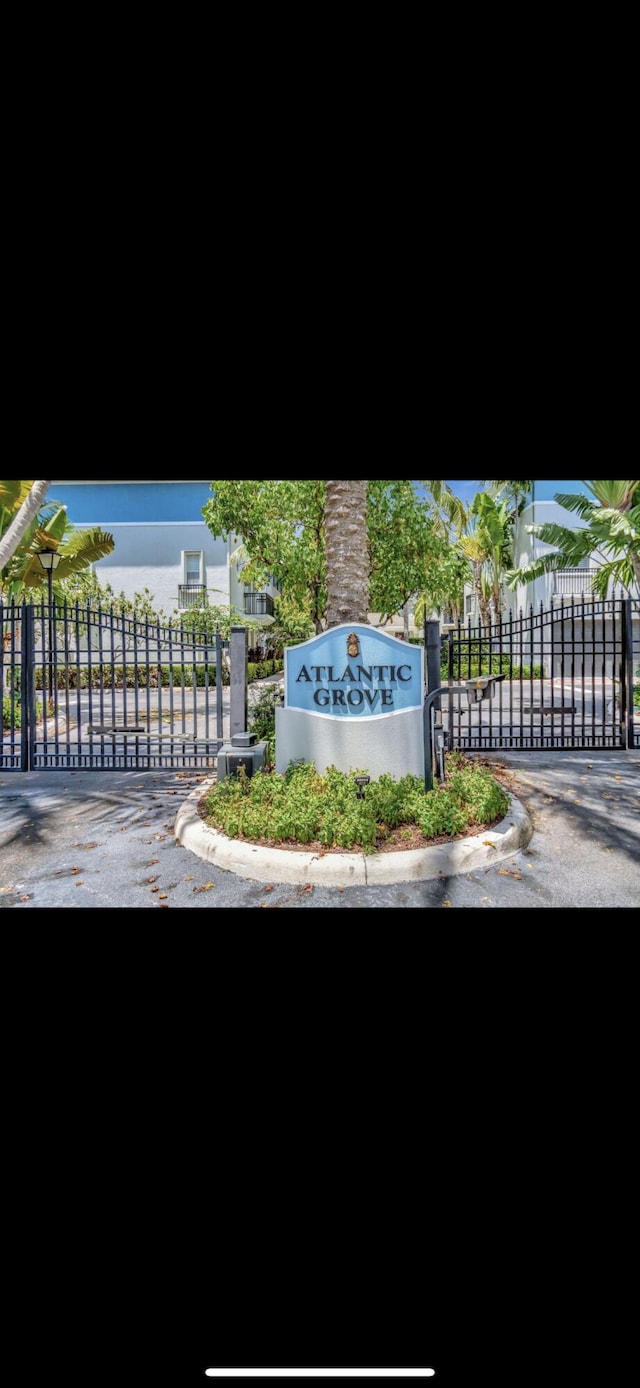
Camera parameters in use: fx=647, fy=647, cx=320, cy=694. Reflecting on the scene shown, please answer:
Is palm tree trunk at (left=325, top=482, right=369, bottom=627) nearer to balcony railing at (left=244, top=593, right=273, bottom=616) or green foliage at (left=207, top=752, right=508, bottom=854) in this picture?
green foliage at (left=207, top=752, right=508, bottom=854)

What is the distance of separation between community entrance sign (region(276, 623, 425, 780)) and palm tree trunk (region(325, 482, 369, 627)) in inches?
28.0

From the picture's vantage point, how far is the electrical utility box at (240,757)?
6422mm

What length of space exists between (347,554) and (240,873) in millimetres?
3563

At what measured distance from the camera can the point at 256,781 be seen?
5926mm

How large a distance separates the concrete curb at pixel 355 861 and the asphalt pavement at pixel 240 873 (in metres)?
0.02

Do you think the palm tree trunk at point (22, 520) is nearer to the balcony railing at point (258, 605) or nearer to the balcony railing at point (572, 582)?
the balcony railing at point (258, 605)

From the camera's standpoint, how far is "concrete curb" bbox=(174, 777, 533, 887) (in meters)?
4.48

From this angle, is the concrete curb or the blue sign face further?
the blue sign face

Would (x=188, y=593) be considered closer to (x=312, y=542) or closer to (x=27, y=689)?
(x=312, y=542)

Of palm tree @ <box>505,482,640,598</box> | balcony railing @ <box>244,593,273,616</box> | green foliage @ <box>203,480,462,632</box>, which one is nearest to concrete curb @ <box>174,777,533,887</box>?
green foliage @ <box>203,480,462,632</box>

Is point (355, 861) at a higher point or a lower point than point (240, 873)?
higher

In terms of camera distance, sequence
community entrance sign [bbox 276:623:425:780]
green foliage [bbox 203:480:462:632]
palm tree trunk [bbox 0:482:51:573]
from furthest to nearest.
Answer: green foliage [bbox 203:480:462:632] < palm tree trunk [bbox 0:482:51:573] < community entrance sign [bbox 276:623:425:780]

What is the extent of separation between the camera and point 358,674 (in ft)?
19.6

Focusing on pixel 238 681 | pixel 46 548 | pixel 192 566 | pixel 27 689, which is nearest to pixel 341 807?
pixel 238 681
